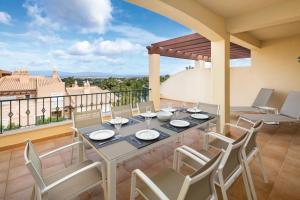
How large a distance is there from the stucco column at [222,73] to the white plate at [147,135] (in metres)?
2.28

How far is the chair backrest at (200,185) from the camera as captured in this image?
0.77m

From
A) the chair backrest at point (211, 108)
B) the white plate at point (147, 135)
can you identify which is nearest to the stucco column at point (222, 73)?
the chair backrest at point (211, 108)

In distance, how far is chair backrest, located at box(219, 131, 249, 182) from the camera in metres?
1.19

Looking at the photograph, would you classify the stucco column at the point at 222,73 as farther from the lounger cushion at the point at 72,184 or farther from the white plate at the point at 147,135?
the lounger cushion at the point at 72,184

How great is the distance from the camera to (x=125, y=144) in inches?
55.1

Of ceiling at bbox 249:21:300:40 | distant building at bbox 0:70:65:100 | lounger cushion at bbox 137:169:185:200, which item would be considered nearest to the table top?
lounger cushion at bbox 137:169:185:200

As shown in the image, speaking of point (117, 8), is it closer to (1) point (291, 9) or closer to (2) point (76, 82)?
(2) point (76, 82)

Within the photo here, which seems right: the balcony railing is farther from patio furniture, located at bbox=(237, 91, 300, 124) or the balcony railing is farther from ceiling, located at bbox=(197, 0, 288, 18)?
patio furniture, located at bbox=(237, 91, 300, 124)

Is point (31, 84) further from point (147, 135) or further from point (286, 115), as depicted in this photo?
point (286, 115)

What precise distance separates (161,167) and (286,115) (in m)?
3.52

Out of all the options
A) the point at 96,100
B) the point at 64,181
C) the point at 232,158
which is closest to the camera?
the point at 64,181

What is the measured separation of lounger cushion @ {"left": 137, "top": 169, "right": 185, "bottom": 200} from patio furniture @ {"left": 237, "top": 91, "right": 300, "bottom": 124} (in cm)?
286

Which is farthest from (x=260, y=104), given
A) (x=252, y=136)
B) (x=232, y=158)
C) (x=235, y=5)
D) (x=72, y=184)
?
(x=72, y=184)

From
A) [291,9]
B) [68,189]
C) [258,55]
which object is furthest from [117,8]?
[68,189]
